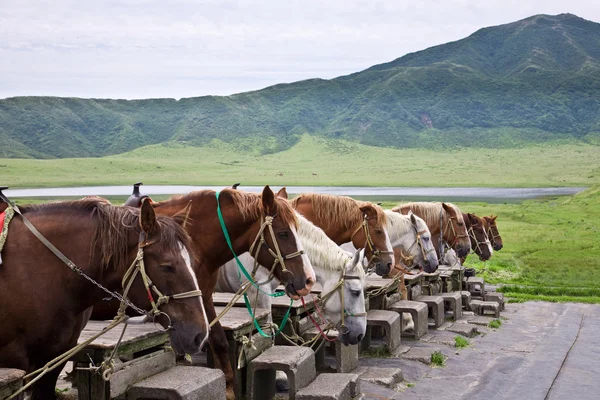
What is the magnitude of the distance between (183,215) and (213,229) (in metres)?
0.44

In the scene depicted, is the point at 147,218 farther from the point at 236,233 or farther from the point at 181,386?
the point at 236,233

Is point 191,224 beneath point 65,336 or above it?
above

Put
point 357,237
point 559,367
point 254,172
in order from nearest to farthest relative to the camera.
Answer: point 357,237
point 559,367
point 254,172

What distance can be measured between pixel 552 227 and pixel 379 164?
375 ft

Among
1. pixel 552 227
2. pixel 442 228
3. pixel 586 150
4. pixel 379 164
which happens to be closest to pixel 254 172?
pixel 379 164

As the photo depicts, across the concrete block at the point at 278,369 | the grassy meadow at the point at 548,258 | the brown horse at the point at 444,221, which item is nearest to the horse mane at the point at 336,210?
the concrete block at the point at 278,369

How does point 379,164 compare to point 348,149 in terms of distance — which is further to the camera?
point 348,149

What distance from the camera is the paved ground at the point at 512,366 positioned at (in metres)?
9.41

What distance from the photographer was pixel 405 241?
12.5 meters

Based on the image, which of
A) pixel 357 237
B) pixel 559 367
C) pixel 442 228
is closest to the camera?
pixel 357 237

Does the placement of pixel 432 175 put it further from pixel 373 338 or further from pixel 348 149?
pixel 373 338

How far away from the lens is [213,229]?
6883 millimetres

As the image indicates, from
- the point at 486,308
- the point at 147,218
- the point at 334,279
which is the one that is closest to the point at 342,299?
the point at 334,279

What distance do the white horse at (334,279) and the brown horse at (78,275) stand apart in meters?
3.07
